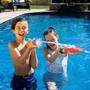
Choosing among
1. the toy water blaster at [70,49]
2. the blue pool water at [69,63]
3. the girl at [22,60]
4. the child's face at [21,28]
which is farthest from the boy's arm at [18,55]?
the blue pool water at [69,63]

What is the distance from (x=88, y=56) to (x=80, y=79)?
2707 millimetres

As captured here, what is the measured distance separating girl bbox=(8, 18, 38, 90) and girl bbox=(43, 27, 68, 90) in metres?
0.27

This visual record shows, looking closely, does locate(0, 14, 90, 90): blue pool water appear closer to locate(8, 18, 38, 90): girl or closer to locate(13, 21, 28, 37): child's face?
locate(8, 18, 38, 90): girl

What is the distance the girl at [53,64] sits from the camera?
387 cm

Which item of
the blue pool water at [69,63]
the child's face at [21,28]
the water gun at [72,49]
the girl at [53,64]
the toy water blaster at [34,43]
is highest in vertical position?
the child's face at [21,28]

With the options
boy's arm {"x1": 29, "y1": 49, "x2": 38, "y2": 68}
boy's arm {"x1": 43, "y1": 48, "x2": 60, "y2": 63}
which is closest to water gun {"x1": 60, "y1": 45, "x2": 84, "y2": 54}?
boy's arm {"x1": 43, "y1": 48, "x2": 60, "y2": 63}

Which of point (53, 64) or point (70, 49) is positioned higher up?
point (70, 49)

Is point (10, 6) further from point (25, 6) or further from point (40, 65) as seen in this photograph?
point (40, 65)

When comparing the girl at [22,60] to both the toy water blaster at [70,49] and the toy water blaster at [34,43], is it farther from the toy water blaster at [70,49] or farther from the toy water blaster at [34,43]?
the toy water blaster at [70,49]

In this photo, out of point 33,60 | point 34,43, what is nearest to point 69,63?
point 33,60

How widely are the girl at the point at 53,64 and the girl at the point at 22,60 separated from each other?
0.89 ft

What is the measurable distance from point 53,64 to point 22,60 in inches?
19.3

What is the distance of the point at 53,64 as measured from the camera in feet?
13.0

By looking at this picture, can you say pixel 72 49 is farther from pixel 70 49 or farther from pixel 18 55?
pixel 18 55
